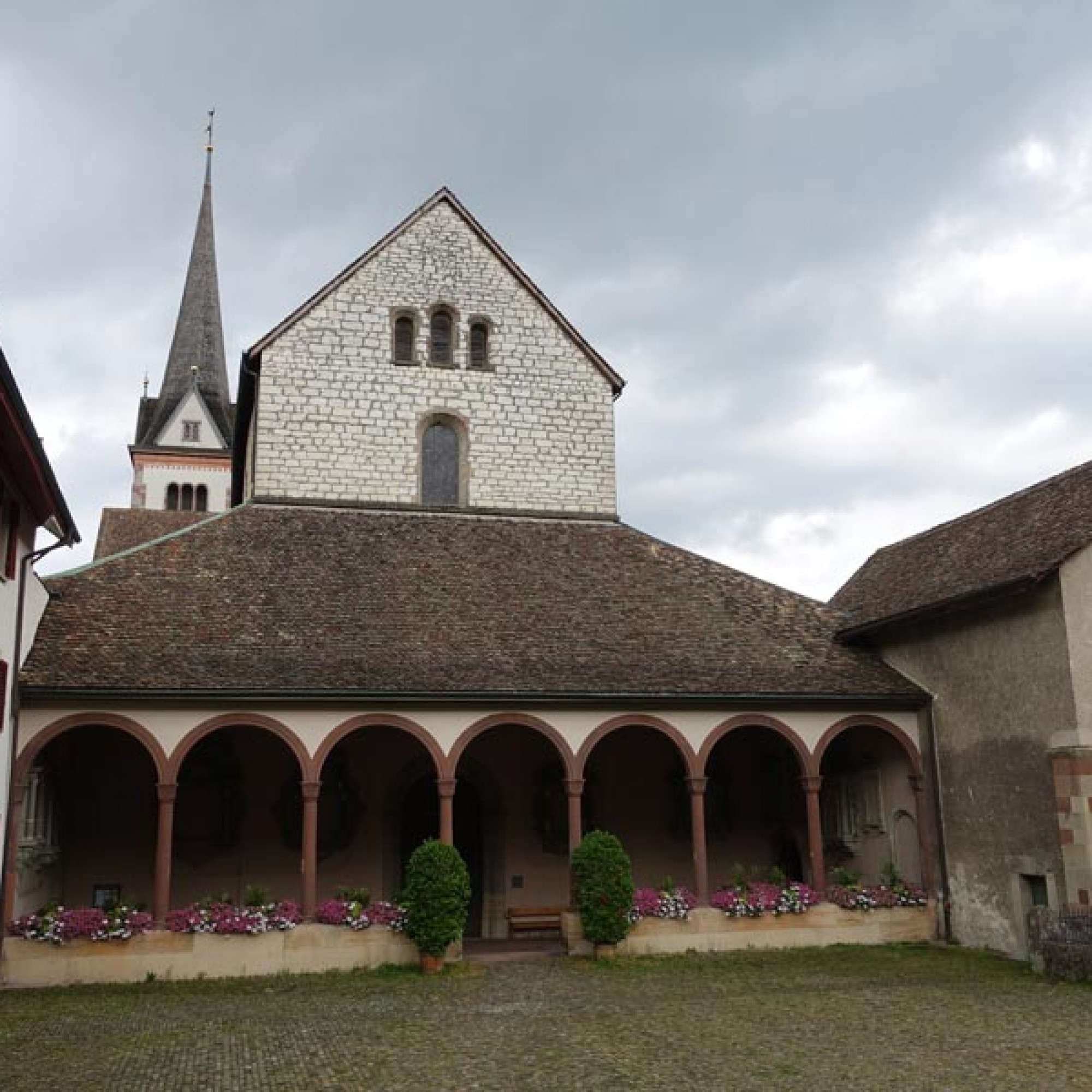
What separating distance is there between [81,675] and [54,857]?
3447 millimetres

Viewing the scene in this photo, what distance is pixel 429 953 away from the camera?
15.0 metres

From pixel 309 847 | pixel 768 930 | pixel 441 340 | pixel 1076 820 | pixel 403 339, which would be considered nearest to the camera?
pixel 1076 820

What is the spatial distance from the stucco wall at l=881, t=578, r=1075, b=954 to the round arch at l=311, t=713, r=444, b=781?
7.61 m

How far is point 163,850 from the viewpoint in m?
15.2

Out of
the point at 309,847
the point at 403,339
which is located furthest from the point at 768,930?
the point at 403,339

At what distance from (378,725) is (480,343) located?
9.53 meters

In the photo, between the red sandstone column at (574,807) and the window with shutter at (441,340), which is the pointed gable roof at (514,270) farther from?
the red sandstone column at (574,807)

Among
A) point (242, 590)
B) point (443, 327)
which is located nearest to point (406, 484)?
point (443, 327)

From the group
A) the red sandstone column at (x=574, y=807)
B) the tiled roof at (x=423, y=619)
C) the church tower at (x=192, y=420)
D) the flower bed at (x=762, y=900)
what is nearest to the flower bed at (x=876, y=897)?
the flower bed at (x=762, y=900)

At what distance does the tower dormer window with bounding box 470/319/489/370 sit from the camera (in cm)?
2303

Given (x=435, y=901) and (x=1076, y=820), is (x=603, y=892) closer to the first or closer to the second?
(x=435, y=901)

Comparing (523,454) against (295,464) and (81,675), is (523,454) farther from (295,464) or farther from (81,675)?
(81,675)

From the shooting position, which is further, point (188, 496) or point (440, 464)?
point (188, 496)

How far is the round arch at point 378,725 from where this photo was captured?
15930 millimetres
